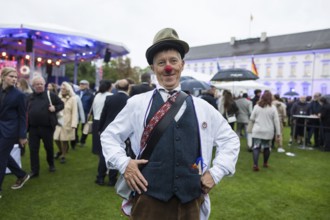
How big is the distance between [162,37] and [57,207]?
3431 millimetres

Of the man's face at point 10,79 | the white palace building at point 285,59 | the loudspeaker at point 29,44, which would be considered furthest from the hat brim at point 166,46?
the white palace building at point 285,59

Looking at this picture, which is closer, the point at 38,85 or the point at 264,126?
the point at 38,85

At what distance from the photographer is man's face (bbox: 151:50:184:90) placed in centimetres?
184

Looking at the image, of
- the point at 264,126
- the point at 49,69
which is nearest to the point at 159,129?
the point at 264,126

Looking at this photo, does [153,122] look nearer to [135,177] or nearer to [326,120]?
[135,177]

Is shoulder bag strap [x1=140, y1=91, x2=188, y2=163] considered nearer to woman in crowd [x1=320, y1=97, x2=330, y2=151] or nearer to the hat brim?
the hat brim

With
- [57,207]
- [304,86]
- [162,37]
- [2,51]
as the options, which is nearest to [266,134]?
[57,207]

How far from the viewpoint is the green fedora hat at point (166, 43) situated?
1825 millimetres

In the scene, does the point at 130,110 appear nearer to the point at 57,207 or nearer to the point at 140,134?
the point at 140,134

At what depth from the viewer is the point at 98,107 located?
257 inches

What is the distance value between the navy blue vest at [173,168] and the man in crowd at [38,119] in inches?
171

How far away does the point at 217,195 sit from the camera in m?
4.98

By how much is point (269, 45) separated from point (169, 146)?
61.3 m

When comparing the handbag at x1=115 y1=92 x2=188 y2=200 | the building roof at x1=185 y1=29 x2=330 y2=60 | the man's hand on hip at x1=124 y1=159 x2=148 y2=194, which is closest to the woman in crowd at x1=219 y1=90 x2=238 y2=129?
the handbag at x1=115 y1=92 x2=188 y2=200
